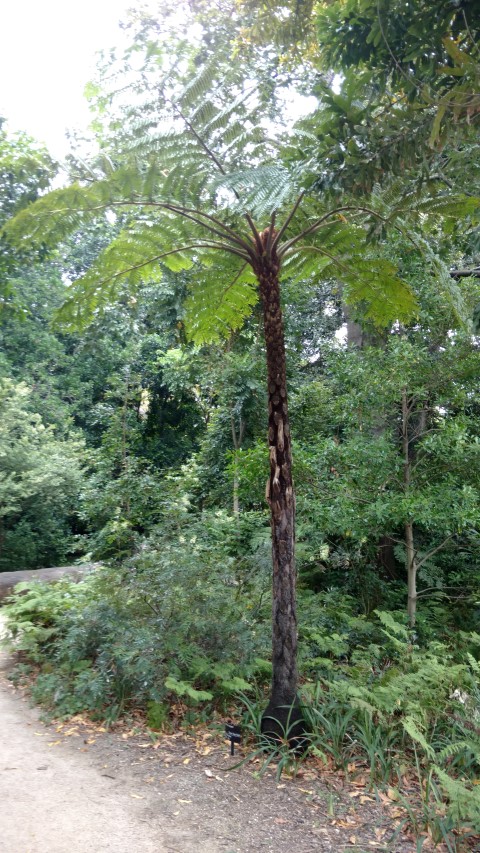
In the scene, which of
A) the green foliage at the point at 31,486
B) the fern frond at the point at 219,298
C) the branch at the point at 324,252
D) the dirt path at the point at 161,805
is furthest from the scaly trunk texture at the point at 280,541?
the green foliage at the point at 31,486

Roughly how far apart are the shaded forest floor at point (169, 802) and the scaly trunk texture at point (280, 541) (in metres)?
0.35

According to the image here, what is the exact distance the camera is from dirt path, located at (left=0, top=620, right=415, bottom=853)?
325 cm

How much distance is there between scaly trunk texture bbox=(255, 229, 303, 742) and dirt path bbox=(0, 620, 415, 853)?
42 cm

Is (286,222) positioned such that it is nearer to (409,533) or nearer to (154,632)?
(154,632)

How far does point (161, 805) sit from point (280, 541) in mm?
1677

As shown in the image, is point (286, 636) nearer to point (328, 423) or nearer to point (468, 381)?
point (468, 381)

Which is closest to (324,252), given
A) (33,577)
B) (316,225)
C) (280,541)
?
(316,225)

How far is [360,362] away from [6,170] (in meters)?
3.90

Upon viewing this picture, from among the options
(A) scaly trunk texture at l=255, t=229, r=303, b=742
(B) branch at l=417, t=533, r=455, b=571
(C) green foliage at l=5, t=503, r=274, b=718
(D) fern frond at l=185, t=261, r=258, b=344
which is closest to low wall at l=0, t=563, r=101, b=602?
(C) green foliage at l=5, t=503, r=274, b=718

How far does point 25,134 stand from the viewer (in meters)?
5.66

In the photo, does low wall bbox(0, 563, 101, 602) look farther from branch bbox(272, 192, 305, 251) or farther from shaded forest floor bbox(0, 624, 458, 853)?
branch bbox(272, 192, 305, 251)


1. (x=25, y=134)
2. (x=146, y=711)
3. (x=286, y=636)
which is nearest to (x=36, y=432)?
(x=25, y=134)

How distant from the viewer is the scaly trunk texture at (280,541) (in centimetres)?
428

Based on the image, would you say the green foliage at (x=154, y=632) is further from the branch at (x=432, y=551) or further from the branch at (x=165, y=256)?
the branch at (x=165, y=256)
